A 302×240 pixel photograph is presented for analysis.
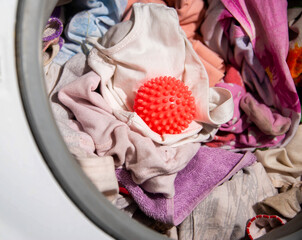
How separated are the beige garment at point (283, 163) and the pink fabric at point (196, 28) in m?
0.25

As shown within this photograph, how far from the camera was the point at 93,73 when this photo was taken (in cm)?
72

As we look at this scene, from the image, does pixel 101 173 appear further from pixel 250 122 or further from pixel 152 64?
pixel 250 122

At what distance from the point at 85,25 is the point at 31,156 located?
49cm

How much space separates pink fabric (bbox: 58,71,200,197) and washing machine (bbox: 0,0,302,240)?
0.21m

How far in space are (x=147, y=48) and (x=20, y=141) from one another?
43 cm

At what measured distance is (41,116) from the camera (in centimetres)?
40

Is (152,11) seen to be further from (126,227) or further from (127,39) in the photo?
(126,227)

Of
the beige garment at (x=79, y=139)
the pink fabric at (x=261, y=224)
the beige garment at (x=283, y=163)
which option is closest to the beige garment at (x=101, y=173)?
the beige garment at (x=79, y=139)

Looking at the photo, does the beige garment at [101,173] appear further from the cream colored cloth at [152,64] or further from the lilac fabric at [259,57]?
the lilac fabric at [259,57]

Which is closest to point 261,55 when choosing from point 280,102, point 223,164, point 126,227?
point 280,102

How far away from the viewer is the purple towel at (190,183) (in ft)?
2.17

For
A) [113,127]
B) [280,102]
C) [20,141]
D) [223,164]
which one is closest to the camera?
[20,141]

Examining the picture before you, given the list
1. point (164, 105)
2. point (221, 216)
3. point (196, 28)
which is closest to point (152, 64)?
point (164, 105)

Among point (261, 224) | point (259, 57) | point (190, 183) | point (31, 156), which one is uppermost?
point (31, 156)
